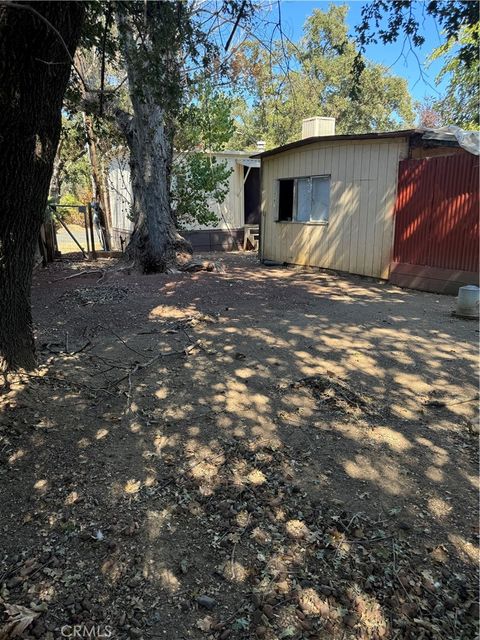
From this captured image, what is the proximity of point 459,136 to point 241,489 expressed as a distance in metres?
7.39

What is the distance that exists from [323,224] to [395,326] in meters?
5.42

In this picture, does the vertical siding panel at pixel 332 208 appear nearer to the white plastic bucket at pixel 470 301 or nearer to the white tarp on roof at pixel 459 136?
the white tarp on roof at pixel 459 136

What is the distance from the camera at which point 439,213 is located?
26.0 ft

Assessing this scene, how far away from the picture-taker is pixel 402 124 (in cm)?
3091

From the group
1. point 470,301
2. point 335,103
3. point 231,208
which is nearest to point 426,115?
point 335,103

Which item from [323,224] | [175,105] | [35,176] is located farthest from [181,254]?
[35,176]

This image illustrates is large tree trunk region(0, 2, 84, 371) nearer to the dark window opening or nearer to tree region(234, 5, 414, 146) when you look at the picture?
the dark window opening

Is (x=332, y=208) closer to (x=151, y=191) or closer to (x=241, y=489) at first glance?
(x=151, y=191)

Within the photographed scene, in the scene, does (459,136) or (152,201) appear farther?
(152,201)

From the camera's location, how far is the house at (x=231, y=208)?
15.9 meters

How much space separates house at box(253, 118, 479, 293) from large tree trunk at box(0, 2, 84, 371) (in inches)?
261

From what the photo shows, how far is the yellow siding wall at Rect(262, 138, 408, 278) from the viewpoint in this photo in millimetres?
8961

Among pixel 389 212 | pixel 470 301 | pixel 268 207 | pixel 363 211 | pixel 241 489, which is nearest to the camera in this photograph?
pixel 241 489

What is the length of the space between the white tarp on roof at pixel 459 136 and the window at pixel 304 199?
2542mm
